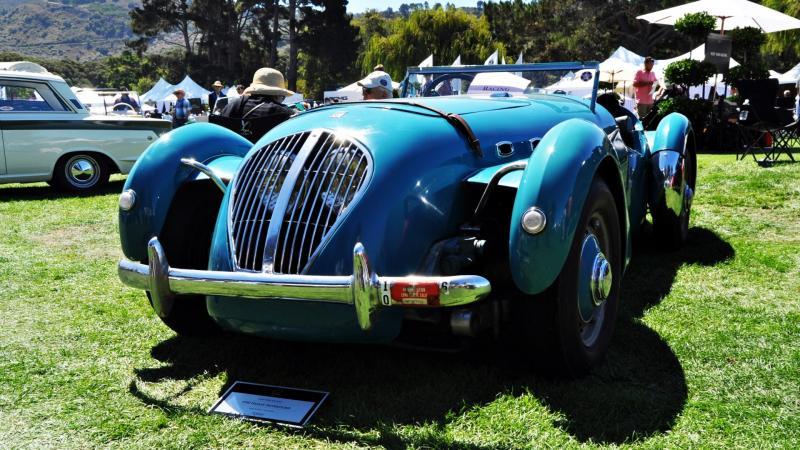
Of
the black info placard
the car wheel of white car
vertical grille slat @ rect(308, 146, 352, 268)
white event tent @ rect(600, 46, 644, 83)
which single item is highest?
white event tent @ rect(600, 46, 644, 83)

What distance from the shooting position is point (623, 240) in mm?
3428

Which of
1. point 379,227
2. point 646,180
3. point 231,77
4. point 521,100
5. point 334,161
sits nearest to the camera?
point 379,227

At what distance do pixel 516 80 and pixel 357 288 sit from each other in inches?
110

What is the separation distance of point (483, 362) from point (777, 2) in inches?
1050

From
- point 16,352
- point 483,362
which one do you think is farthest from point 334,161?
point 16,352

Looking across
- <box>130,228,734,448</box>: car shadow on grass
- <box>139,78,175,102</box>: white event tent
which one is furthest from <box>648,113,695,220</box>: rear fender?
<box>139,78,175,102</box>: white event tent

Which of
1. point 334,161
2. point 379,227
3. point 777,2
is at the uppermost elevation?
point 777,2

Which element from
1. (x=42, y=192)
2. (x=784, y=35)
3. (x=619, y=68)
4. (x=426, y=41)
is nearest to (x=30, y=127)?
(x=42, y=192)

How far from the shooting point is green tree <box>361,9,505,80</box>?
48.1 m

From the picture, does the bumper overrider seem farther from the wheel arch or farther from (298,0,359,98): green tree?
(298,0,359,98): green tree

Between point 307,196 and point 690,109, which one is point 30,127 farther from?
point 690,109

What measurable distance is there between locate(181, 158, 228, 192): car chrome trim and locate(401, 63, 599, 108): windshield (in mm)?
1944

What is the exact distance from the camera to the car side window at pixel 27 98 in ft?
29.5

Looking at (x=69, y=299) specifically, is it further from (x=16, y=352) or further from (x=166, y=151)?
(x=166, y=151)
